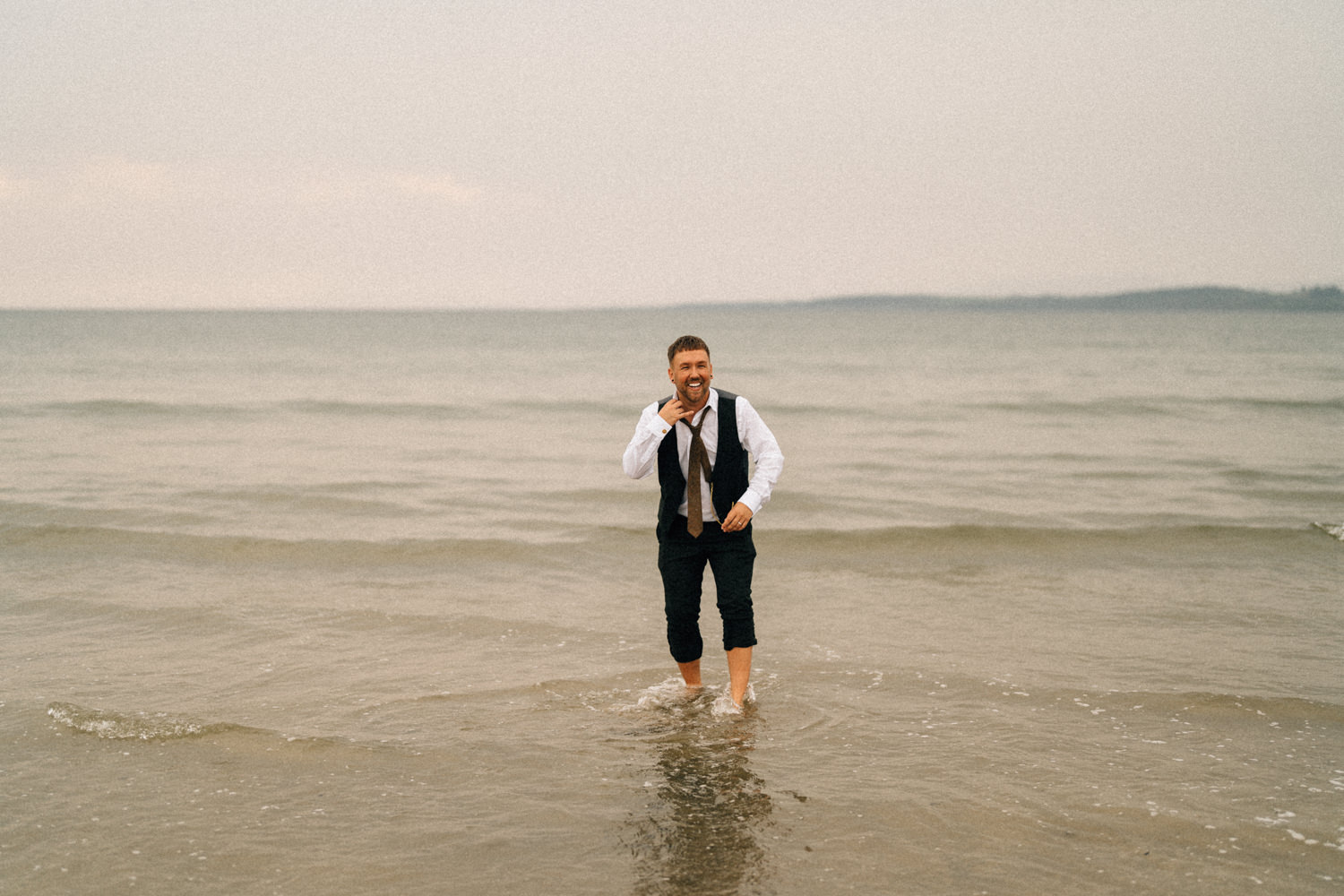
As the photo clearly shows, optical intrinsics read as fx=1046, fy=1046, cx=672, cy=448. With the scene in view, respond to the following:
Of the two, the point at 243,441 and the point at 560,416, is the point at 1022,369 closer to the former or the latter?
the point at 560,416

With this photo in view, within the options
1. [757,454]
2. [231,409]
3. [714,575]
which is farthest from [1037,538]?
[231,409]

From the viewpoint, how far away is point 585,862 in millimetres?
4039

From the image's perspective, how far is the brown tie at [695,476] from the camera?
17.1 feet

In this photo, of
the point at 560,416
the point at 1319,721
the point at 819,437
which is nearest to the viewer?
the point at 1319,721

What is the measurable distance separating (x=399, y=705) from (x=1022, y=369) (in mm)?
45724

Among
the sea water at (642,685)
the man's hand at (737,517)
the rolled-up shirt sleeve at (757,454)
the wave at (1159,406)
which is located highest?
the rolled-up shirt sleeve at (757,454)

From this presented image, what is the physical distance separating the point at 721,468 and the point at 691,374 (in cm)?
58

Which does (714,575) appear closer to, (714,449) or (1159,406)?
(714,449)

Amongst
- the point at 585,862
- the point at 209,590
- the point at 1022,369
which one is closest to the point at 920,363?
the point at 1022,369

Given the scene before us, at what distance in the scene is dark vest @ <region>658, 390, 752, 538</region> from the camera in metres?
5.21

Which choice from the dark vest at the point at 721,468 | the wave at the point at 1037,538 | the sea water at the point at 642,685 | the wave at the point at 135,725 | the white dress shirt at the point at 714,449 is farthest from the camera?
the wave at the point at 1037,538

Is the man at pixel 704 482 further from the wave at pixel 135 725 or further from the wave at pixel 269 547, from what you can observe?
the wave at pixel 269 547

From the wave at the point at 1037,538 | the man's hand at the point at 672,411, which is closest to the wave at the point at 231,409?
the wave at the point at 1037,538

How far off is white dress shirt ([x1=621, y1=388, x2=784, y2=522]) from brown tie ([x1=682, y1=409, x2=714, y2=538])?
0.08ft
